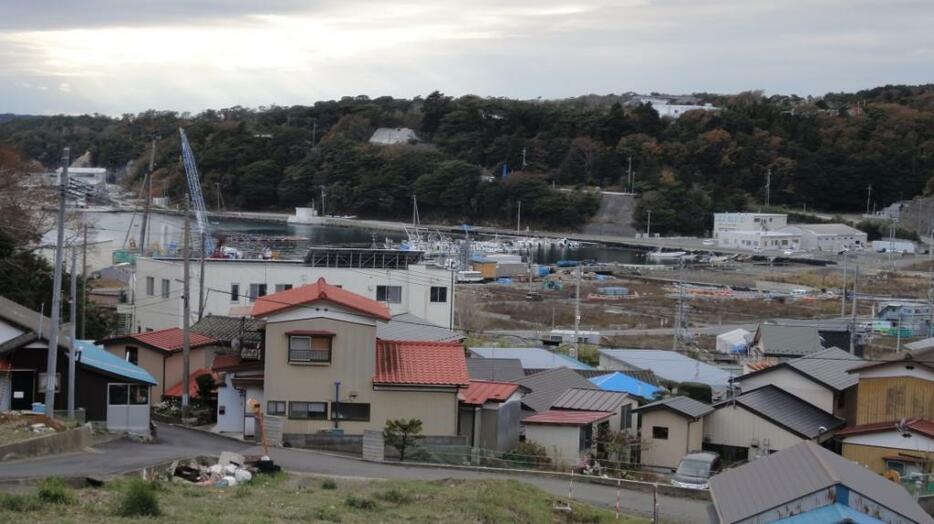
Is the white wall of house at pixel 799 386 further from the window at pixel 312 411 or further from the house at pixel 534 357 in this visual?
the window at pixel 312 411

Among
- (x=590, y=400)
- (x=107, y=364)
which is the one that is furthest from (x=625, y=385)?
(x=107, y=364)

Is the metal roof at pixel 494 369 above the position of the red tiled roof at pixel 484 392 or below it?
below

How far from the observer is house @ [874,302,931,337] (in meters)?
27.8

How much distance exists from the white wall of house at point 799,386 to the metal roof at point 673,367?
10.9ft

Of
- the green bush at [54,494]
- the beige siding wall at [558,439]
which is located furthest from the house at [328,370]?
the green bush at [54,494]

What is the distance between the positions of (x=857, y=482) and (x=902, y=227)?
207 feet

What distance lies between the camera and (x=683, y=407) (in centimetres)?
1334

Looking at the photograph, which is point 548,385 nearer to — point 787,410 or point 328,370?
point 787,410

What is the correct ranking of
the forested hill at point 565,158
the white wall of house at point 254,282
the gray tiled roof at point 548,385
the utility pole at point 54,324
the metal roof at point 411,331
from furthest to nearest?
the forested hill at point 565,158 < the white wall of house at point 254,282 < the metal roof at point 411,331 < the gray tiled roof at point 548,385 < the utility pole at point 54,324

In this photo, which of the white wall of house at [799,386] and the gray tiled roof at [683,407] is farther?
the white wall of house at [799,386]

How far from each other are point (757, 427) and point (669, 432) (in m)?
1.03

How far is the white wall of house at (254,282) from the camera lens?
22625 mm

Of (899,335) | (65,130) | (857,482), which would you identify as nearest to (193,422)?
(857,482)

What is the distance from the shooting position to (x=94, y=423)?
11.6 metres
